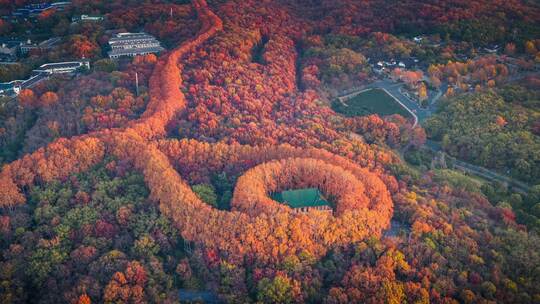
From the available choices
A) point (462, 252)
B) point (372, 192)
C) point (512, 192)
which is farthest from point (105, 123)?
point (512, 192)

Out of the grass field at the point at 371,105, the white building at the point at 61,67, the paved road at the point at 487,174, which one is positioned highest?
the white building at the point at 61,67

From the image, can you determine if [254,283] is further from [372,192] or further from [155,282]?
[372,192]

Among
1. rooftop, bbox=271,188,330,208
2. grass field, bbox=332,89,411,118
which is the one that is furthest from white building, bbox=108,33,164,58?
rooftop, bbox=271,188,330,208

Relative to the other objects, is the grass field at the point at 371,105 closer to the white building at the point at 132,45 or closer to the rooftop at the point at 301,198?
the rooftop at the point at 301,198

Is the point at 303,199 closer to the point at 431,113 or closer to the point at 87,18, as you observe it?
the point at 431,113

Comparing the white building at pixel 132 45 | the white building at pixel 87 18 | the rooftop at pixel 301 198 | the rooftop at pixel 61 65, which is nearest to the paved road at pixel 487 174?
the rooftop at pixel 301 198
